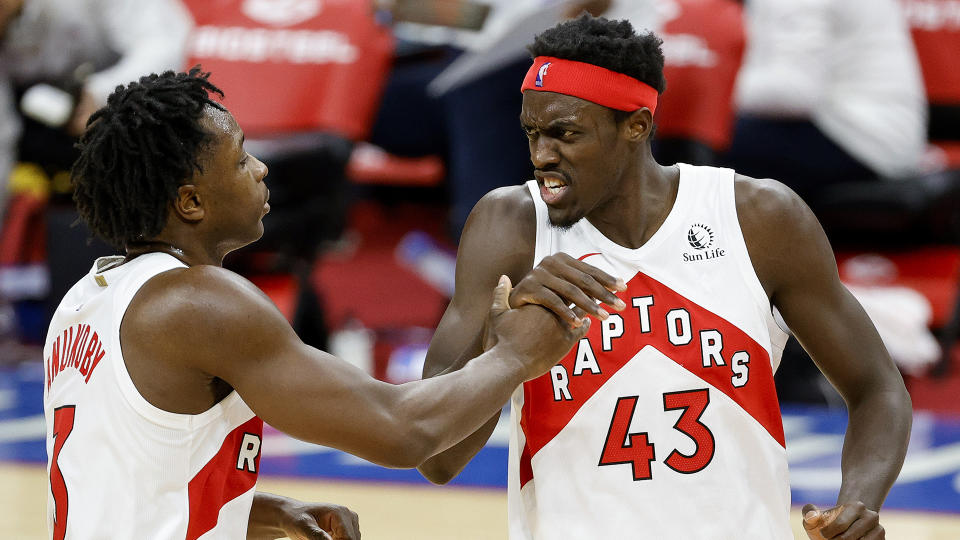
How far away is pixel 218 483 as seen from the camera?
2725 millimetres

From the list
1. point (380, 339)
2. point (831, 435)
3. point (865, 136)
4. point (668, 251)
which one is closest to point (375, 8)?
point (380, 339)

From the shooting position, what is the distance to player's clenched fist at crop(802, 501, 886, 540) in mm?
2836

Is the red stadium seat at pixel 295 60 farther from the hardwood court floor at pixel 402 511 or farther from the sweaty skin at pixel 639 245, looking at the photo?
the sweaty skin at pixel 639 245

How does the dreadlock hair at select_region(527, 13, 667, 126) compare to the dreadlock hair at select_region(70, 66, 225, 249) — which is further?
the dreadlock hair at select_region(527, 13, 667, 126)

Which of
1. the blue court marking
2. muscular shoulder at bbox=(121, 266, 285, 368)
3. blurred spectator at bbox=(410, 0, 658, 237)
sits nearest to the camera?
muscular shoulder at bbox=(121, 266, 285, 368)

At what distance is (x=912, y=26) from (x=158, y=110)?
746 cm

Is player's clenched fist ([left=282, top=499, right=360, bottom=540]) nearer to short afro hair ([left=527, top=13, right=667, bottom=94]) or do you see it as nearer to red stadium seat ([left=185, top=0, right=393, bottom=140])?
short afro hair ([left=527, top=13, right=667, bottom=94])

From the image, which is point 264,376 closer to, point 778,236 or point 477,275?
point 477,275

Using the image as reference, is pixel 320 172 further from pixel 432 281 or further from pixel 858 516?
pixel 858 516

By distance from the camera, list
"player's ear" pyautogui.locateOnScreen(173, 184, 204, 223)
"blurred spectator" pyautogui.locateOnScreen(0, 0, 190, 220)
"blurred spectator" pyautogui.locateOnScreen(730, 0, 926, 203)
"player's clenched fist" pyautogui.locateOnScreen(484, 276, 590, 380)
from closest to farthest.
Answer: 1. "player's ear" pyautogui.locateOnScreen(173, 184, 204, 223)
2. "player's clenched fist" pyautogui.locateOnScreen(484, 276, 590, 380)
3. "blurred spectator" pyautogui.locateOnScreen(730, 0, 926, 203)
4. "blurred spectator" pyautogui.locateOnScreen(0, 0, 190, 220)

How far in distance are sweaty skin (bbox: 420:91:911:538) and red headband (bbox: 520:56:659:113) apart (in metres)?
0.02

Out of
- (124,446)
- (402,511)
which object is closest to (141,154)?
(124,446)

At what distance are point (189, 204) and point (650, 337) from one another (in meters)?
1.04

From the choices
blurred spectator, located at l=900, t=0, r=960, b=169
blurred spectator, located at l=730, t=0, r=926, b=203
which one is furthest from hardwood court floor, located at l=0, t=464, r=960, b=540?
blurred spectator, located at l=900, t=0, r=960, b=169
